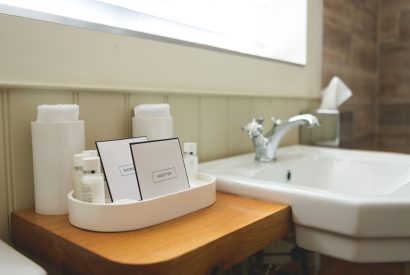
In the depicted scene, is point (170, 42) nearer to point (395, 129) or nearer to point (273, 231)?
point (273, 231)

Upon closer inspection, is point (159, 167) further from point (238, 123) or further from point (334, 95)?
point (334, 95)

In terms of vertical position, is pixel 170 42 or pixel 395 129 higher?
pixel 170 42

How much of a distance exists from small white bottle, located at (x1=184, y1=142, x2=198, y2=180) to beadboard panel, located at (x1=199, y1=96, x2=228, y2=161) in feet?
0.89

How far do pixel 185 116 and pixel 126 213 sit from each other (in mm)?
481

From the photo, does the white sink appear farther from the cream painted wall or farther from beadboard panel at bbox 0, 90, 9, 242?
beadboard panel at bbox 0, 90, 9, 242

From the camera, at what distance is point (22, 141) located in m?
0.68

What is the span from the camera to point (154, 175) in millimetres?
634

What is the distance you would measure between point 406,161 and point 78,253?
3.28 feet

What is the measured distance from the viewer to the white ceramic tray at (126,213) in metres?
0.55

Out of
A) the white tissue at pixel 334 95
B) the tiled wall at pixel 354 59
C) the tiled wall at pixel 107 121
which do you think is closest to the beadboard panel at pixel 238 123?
the tiled wall at pixel 107 121

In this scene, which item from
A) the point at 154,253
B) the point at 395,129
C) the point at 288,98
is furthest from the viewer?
the point at 395,129

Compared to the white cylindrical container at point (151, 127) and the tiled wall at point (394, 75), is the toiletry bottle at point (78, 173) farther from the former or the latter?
the tiled wall at point (394, 75)

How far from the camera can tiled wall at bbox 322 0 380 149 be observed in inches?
66.6

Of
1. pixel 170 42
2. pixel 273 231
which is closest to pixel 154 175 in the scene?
pixel 273 231
